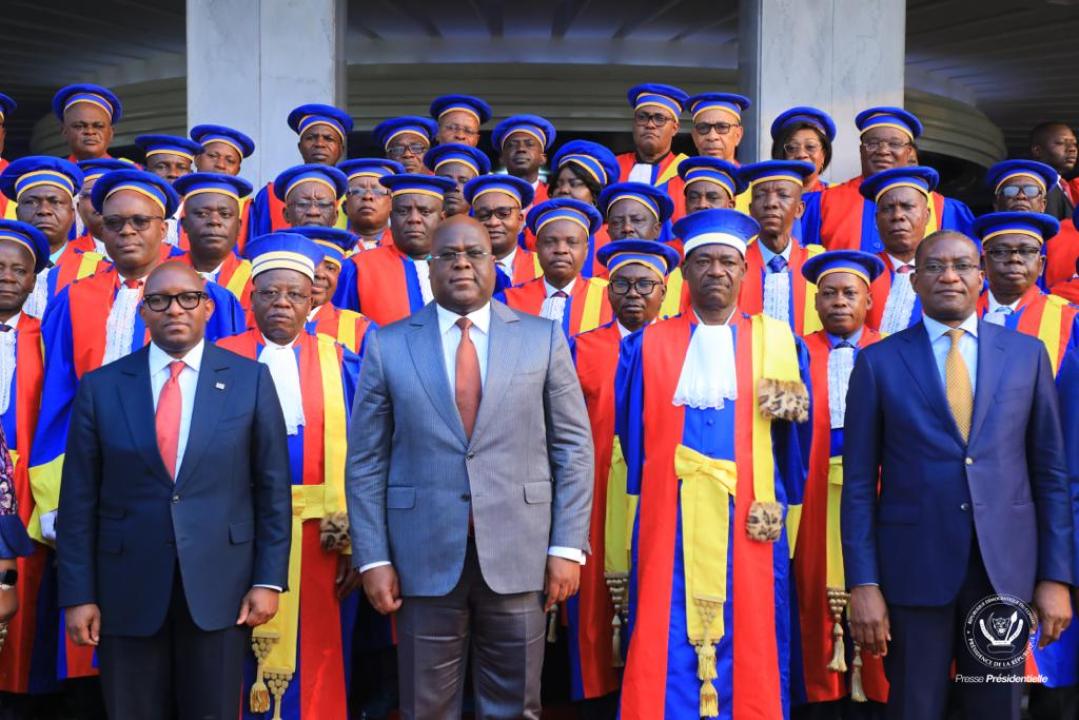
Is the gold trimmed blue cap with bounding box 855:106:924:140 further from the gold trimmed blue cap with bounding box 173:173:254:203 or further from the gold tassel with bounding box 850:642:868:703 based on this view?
the gold trimmed blue cap with bounding box 173:173:254:203

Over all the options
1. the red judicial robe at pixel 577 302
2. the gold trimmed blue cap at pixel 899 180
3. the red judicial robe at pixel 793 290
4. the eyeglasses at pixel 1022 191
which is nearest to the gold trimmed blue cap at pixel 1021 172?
the eyeglasses at pixel 1022 191

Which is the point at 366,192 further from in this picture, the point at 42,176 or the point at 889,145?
the point at 889,145

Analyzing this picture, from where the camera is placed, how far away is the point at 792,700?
19.4ft

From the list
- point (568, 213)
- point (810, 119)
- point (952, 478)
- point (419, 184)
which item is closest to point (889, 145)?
point (810, 119)

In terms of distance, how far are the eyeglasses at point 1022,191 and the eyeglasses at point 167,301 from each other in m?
4.59

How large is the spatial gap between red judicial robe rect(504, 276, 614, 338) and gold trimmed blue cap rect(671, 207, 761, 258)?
133 cm

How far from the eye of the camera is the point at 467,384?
461 centimetres

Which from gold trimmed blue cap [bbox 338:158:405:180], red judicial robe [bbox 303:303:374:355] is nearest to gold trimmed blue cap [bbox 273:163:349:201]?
gold trimmed blue cap [bbox 338:158:405:180]

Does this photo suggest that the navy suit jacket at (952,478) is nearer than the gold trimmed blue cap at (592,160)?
Yes

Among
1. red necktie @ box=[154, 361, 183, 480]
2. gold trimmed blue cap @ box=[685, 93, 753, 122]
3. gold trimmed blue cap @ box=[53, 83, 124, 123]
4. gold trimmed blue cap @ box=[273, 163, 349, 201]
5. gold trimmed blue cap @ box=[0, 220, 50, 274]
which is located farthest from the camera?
gold trimmed blue cap @ box=[53, 83, 124, 123]

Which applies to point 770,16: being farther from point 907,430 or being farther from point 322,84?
point 907,430

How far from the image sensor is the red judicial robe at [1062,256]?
770 centimetres

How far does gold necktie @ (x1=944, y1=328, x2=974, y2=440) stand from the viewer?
4707 mm

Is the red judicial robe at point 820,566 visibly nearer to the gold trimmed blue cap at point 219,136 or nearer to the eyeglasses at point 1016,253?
the eyeglasses at point 1016,253
